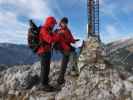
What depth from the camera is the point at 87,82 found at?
1817 cm

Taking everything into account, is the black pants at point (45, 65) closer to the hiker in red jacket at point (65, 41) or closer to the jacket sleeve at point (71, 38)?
the hiker in red jacket at point (65, 41)

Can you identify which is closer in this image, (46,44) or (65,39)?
(46,44)

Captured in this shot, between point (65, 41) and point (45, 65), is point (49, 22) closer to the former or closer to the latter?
point (65, 41)

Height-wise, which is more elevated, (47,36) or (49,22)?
(49,22)

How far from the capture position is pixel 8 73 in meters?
24.7

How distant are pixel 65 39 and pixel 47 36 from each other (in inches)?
68.0

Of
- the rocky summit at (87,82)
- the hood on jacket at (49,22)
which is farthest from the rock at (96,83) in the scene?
the hood on jacket at (49,22)

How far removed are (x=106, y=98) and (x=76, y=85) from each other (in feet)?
7.15

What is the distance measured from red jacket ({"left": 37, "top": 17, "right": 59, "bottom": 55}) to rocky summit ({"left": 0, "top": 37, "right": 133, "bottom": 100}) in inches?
88.0

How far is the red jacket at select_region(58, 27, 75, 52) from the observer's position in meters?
19.3

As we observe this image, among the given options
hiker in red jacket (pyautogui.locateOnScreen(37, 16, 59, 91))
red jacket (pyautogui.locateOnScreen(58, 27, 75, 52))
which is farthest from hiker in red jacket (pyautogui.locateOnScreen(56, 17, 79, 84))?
hiker in red jacket (pyautogui.locateOnScreen(37, 16, 59, 91))

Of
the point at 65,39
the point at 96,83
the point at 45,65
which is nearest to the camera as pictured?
the point at 96,83

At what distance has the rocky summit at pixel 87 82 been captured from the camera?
1705cm

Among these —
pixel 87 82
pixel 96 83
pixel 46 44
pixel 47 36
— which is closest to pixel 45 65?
pixel 46 44
